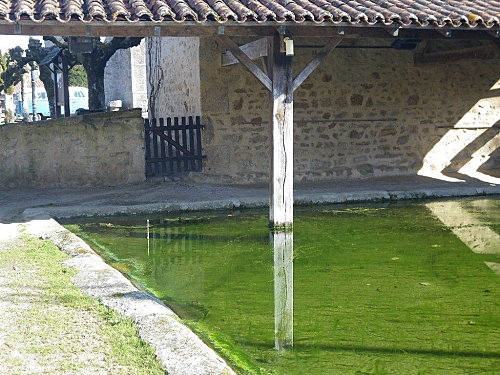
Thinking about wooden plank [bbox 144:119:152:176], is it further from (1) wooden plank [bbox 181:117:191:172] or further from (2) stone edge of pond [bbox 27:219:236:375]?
(2) stone edge of pond [bbox 27:219:236:375]

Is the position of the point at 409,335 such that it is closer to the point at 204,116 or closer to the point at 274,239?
the point at 274,239

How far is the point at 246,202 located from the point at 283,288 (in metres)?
4.09

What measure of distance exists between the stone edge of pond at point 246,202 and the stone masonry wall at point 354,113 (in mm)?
1703

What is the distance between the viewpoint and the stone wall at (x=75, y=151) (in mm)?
11148

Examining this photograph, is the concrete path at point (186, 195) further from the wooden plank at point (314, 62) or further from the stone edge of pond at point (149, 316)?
the stone edge of pond at point (149, 316)

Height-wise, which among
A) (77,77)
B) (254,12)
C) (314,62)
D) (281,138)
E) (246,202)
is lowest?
(246,202)

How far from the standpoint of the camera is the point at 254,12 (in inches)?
301

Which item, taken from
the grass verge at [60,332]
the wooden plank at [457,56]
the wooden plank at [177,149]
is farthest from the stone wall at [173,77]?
the grass verge at [60,332]

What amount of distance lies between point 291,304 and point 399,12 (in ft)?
13.6

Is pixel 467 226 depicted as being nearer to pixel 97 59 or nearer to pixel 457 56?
pixel 457 56

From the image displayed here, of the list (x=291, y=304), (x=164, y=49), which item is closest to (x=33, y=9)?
(x=291, y=304)

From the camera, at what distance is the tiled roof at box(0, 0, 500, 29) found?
721 cm

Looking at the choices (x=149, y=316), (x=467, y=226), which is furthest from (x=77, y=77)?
(x=149, y=316)

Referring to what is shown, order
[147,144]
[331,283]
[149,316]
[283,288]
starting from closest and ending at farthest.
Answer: [149,316], [283,288], [331,283], [147,144]
